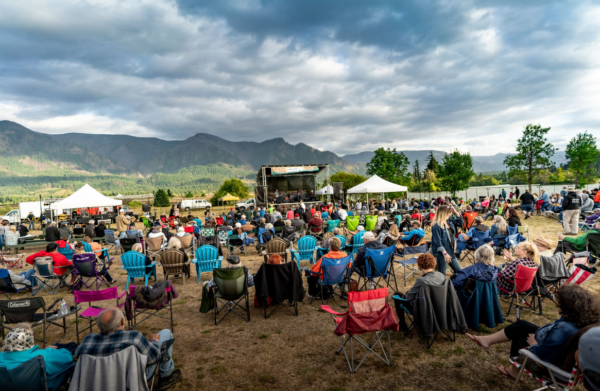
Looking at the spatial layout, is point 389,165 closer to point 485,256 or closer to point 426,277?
point 485,256

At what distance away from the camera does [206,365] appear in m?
3.24

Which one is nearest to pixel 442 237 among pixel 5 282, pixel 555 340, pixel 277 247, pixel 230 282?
pixel 555 340

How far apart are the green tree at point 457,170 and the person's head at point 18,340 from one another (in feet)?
89.4

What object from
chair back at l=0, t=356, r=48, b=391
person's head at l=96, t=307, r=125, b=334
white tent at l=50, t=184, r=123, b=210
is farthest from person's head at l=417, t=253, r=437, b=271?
white tent at l=50, t=184, r=123, b=210

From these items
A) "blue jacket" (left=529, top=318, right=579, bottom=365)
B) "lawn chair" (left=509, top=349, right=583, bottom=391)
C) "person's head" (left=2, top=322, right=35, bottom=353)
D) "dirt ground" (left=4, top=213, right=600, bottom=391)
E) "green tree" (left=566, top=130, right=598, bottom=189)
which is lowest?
"dirt ground" (left=4, top=213, right=600, bottom=391)

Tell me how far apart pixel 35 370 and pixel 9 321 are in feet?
5.89

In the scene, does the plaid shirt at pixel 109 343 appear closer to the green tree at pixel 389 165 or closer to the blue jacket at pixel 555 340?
the blue jacket at pixel 555 340

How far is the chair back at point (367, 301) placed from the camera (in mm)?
2916

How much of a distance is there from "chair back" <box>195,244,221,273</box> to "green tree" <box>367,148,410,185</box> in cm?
2848

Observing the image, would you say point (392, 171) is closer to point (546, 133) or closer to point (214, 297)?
point (546, 133)

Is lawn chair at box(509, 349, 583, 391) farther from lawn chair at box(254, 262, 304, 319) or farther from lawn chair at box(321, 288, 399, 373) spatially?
lawn chair at box(254, 262, 304, 319)

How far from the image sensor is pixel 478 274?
11.7 ft

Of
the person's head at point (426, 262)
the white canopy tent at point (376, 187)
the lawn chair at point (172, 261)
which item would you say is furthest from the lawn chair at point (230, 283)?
the white canopy tent at point (376, 187)

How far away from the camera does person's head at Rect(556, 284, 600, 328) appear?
1990 millimetres
